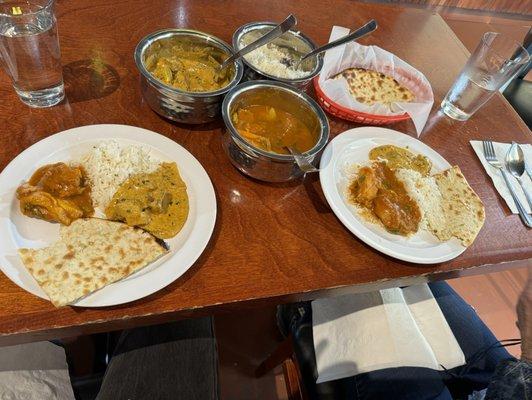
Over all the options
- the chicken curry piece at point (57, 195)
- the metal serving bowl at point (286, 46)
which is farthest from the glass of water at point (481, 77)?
the chicken curry piece at point (57, 195)

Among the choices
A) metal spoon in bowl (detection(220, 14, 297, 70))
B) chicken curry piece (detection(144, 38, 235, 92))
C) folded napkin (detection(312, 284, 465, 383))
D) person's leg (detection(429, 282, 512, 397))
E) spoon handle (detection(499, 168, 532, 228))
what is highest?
metal spoon in bowl (detection(220, 14, 297, 70))

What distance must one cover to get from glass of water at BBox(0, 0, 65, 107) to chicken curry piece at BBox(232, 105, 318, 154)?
0.61 metres

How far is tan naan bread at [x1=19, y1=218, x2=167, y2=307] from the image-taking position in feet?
3.27

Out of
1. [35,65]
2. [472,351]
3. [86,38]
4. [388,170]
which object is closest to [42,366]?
[35,65]

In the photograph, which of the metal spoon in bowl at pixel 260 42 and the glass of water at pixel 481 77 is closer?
the metal spoon in bowl at pixel 260 42

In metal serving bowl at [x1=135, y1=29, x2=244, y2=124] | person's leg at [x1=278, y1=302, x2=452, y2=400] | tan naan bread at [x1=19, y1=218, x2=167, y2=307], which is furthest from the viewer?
person's leg at [x1=278, y1=302, x2=452, y2=400]

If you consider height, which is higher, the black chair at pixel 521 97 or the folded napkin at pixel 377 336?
the black chair at pixel 521 97

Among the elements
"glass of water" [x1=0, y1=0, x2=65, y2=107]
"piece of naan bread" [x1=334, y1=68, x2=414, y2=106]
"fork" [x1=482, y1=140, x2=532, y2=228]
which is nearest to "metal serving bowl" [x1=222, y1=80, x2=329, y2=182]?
"piece of naan bread" [x1=334, y1=68, x2=414, y2=106]

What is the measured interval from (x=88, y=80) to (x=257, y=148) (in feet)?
2.33

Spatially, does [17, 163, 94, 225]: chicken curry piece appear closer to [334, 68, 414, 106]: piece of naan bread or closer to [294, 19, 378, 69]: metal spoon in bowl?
[294, 19, 378, 69]: metal spoon in bowl

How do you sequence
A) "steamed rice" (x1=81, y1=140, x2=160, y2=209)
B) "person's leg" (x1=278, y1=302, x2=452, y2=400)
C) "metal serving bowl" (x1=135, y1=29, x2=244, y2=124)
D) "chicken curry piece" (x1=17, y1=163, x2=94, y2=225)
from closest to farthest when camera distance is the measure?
"chicken curry piece" (x1=17, y1=163, x2=94, y2=225), "steamed rice" (x1=81, y1=140, x2=160, y2=209), "metal serving bowl" (x1=135, y1=29, x2=244, y2=124), "person's leg" (x1=278, y1=302, x2=452, y2=400)

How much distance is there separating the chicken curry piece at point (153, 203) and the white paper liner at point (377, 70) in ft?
2.55

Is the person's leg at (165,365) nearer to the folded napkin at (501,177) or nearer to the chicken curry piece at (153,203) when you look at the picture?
the chicken curry piece at (153,203)

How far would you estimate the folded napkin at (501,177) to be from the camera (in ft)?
5.39
